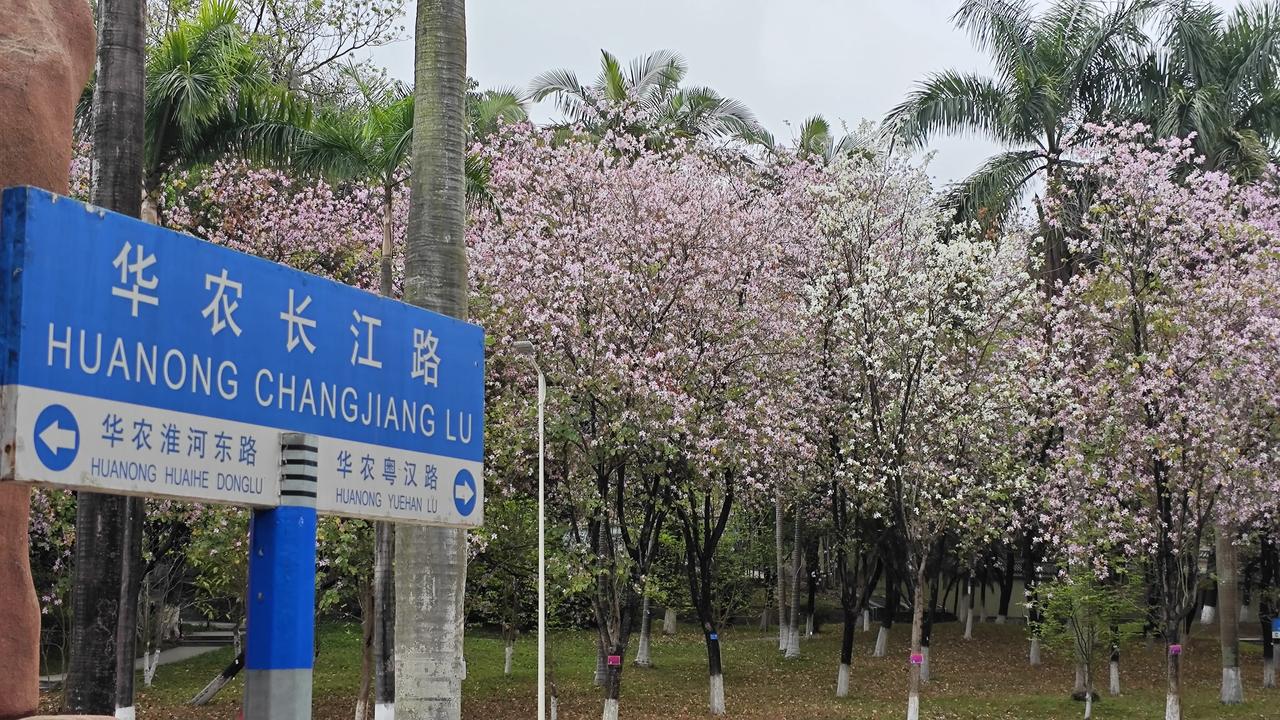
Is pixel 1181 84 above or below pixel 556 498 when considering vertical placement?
above

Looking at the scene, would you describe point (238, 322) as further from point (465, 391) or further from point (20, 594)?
point (20, 594)

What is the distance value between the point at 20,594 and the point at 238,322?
3184 millimetres

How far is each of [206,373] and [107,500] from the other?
Answer: 21.5ft

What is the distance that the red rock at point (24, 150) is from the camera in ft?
23.9

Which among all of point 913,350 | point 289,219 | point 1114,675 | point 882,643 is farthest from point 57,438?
point 882,643

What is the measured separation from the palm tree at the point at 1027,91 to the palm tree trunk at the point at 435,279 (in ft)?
76.3

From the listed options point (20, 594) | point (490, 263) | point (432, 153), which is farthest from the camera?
point (490, 263)

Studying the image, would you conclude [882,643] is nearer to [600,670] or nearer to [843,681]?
[843,681]

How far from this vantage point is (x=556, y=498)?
26.0 m

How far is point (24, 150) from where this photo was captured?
24.1 ft

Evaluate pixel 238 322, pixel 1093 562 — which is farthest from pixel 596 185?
pixel 238 322

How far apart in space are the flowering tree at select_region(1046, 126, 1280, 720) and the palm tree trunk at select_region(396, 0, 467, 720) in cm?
1658

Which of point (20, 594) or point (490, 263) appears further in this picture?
point (490, 263)

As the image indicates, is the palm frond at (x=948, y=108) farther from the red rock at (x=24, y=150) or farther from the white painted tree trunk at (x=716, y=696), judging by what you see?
the red rock at (x=24, y=150)
